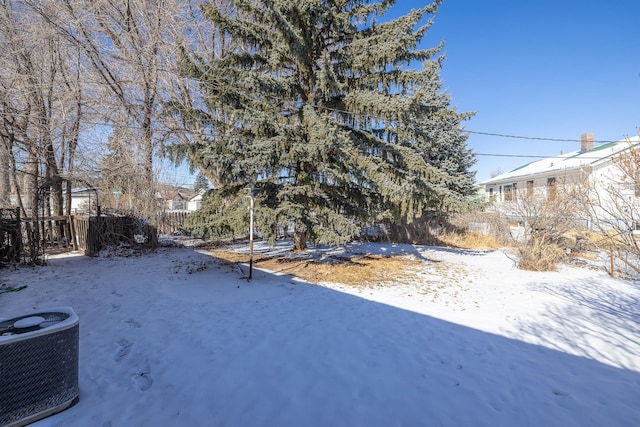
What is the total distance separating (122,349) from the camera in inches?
131

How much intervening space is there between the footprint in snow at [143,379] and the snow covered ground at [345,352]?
16 millimetres

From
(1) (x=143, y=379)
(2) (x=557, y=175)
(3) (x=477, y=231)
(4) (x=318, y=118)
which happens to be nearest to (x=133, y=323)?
(1) (x=143, y=379)

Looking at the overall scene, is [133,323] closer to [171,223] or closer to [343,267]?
[343,267]

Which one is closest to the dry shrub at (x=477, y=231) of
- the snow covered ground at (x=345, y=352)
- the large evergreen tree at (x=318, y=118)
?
Result: the large evergreen tree at (x=318, y=118)

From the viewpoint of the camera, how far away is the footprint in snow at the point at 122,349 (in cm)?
315

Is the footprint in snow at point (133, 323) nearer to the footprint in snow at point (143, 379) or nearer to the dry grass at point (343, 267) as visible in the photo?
the footprint in snow at point (143, 379)

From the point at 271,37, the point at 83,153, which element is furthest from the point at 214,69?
the point at 83,153

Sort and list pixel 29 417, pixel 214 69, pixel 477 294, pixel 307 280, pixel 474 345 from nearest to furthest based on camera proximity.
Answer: pixel 29 417
pixel 474 345
pixel 477 294
pixel 307 280
pixel 214 69

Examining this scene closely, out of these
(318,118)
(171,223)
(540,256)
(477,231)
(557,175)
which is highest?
(318,118)

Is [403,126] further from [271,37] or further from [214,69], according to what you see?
[214,69]

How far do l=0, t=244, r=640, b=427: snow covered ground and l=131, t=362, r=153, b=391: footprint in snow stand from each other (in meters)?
0.02

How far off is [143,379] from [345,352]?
6.92 ft

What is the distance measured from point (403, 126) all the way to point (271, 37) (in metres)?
4.63

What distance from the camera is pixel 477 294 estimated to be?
5.78 m
